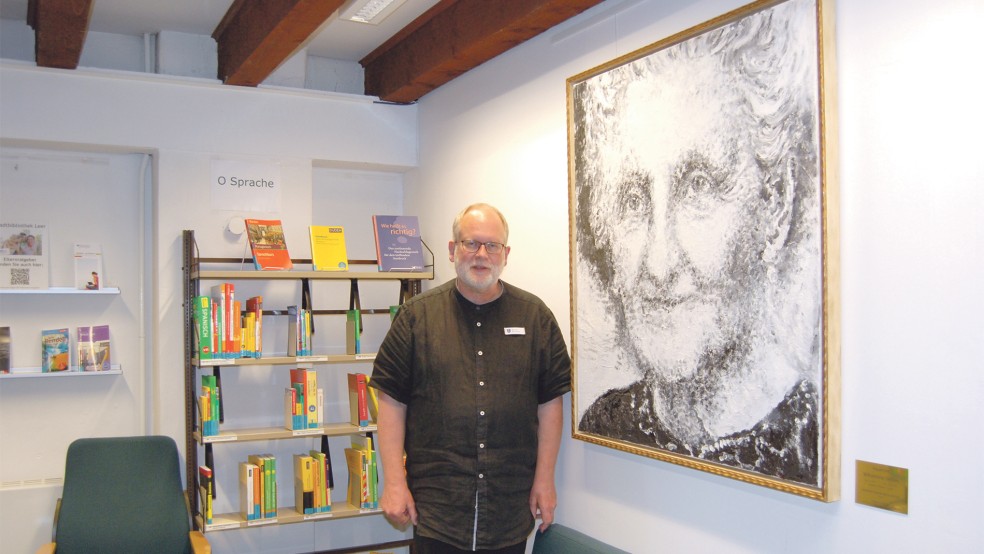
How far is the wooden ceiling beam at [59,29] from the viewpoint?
3.13 m

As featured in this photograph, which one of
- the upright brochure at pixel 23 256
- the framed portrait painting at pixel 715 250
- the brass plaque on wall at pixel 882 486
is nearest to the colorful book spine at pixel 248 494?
the upright brochure at pixel 23 256

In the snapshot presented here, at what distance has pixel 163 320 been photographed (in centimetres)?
408

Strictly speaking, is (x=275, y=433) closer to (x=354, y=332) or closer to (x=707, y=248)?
(x=354, y=332)

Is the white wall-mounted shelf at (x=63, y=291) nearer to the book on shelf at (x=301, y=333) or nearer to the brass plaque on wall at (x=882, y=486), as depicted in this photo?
the book on shelf at (x=301, y=333)

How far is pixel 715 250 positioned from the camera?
8.02 feet

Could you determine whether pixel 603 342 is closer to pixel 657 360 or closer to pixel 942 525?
pixel 657 360

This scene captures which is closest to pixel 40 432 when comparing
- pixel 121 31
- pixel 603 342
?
pixel 121 31

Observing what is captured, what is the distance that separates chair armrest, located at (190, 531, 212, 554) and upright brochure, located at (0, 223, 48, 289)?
142 centimetres

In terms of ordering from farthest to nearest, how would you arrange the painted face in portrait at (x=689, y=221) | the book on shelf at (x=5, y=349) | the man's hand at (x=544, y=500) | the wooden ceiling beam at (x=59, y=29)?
the book on shelf at (x=5, y=349) → the wooden ceiling beam at (x=59, y=29) → the man's hand at (x=544, y=500) → the painted face in portrait at (x=689, y=221)

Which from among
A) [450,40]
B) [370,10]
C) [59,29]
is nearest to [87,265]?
[59,29]

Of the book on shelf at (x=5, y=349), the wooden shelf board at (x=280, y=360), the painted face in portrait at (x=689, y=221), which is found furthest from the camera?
the book on shelf at (x=5, y=349)

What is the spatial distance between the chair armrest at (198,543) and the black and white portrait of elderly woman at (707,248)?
1731mm

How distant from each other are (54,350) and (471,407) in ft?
7.83

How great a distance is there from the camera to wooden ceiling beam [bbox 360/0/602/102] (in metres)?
3.22
